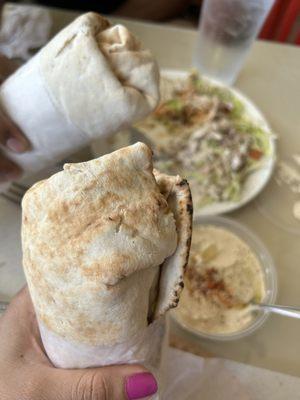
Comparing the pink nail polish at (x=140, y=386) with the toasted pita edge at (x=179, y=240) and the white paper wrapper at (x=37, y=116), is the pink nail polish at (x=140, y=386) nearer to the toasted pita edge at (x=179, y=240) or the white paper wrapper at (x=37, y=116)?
the toasted pita edge at (x=179, y=240)

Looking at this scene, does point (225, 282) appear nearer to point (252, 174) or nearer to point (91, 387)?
point (252, 174)

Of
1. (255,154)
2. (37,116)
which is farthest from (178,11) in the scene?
(37,116)

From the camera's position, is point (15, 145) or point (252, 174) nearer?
point (15, 145)

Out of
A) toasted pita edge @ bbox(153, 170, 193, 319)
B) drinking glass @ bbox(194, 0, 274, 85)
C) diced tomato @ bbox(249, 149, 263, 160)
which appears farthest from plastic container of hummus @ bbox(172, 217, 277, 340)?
drinking glass @ bbox(194, 0, 274, 85)

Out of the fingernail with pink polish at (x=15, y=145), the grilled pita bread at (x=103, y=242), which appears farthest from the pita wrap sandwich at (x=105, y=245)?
the fingernail with pink polish at (x=15, y=145)

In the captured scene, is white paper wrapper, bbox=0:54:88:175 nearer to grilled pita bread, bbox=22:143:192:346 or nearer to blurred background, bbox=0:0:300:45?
grilled pita bread, bbox=22:143:192:346

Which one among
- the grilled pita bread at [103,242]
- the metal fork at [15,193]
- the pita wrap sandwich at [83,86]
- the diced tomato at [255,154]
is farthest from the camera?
the diced tomato at [255,154]

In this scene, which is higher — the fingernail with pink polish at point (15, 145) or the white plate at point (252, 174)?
the fingernail with pink polish at point (15, 145)
